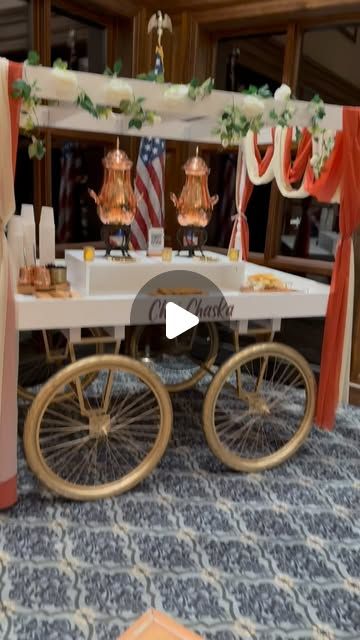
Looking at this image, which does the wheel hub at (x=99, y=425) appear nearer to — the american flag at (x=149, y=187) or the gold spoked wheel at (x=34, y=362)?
the gold spoked wheel at (x=34, y=362)

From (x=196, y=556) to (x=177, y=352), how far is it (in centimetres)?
185

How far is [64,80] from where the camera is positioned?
2141 mm

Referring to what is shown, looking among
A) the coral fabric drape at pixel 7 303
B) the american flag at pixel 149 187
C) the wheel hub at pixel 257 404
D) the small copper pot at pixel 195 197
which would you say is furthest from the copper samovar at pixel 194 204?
the coral fabric drape at pixel 7 303

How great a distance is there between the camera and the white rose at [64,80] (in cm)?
214

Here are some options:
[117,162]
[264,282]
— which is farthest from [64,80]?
[264,282]

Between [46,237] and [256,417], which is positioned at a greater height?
[46,237]

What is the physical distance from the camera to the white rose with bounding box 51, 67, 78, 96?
214 cm

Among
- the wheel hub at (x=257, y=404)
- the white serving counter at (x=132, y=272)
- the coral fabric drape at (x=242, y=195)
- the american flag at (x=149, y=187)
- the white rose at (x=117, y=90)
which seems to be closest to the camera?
the white rose at (x=117, y=90)

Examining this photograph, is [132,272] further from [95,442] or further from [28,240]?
[95,442]

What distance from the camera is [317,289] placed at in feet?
9.84

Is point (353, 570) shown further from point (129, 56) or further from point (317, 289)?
point (129, 56)

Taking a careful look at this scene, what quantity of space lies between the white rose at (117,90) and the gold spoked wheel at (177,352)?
1.50 meters

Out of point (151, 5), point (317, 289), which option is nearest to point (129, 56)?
point (151, 5)

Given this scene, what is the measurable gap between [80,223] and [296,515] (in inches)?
111
